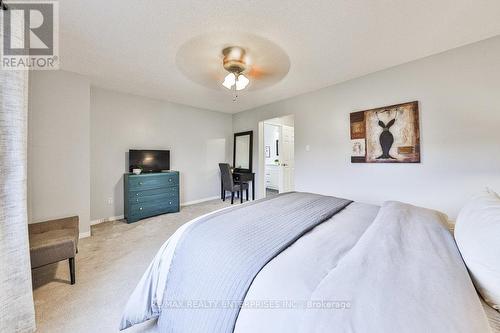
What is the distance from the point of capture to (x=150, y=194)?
3588 millimetres

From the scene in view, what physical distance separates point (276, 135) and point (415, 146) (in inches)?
157

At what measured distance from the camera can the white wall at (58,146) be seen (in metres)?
2.49

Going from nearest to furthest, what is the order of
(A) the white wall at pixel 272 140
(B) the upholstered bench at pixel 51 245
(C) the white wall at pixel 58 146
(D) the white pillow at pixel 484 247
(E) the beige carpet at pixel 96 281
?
(D) the white pillow at pixel 484 247, (E) the beige carpet at pixel 96 281, (B) the upholstered bench at pixel 51 245, (C) the white wall at pixel 58 146, (A) the white wall at pixel 272 140

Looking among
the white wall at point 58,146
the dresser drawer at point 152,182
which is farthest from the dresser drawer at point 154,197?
the white wall at point 58,146

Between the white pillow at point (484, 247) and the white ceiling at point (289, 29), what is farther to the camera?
the white ceiling at point (289, 29)

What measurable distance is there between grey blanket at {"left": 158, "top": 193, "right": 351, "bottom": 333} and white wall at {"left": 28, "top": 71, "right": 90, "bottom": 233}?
2.66 m

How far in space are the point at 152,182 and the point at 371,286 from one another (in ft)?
12.1

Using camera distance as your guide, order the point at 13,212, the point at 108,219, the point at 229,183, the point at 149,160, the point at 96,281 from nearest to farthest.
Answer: the point at 13,212
the point at 96,281
the point at 108,219
the point at 149,160
the point at 229,183

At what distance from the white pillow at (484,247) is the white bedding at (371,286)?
5 centimetres

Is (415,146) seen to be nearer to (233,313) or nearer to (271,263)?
(271,263)

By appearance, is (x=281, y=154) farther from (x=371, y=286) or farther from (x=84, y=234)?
(x=371, y=286)

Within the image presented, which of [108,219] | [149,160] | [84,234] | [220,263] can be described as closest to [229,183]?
[149,160]

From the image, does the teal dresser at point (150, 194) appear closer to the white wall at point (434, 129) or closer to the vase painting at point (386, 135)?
the white wall at point (434, 129)

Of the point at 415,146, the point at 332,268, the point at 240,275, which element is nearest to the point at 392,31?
the point at 415,146
